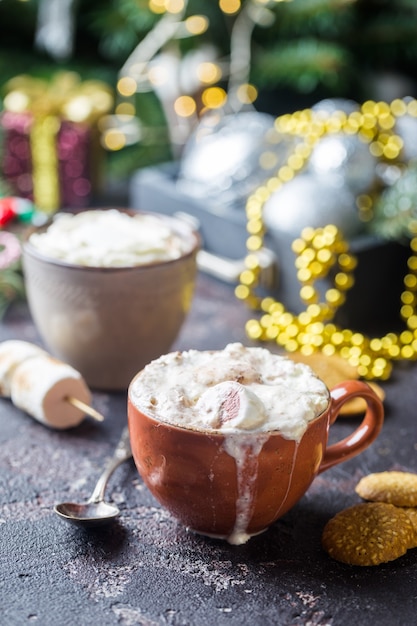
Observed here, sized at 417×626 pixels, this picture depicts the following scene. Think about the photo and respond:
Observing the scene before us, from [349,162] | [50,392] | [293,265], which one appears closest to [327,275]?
[293,265]

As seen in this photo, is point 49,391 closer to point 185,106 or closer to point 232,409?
point 232,409

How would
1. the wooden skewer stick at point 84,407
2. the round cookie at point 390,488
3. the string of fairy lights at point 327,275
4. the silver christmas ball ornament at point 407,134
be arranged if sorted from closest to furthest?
the round cookie at point 390,488 < the wooden skewer stick at point 84,407 < the string of fairy lights at point 327,275 < the silver christmas ball ornament at point 407,134

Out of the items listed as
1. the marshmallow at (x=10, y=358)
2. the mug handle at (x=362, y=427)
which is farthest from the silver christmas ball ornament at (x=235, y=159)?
the mug handle at (x=362, y=427)

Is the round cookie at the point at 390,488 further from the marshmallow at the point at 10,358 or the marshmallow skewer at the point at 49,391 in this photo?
the marshmallow at the point at 10,358

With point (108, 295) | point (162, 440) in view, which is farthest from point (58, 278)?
point (162, 440)

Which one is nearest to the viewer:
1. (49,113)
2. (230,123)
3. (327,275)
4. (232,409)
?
(232,409)

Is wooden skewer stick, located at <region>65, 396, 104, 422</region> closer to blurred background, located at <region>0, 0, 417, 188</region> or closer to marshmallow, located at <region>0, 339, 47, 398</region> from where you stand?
marshmallow, located at <region>0, 339, 47, 398</region>
